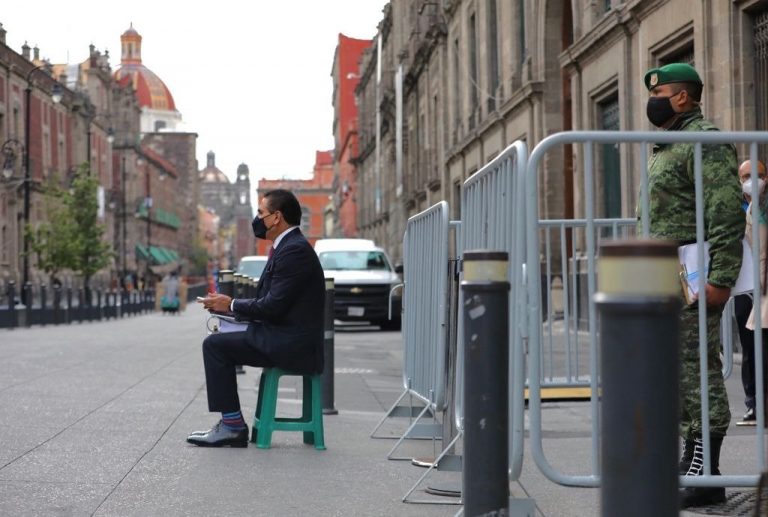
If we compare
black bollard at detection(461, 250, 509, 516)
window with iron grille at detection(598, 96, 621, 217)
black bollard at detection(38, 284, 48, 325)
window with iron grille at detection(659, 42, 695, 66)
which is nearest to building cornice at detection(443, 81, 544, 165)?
window with iron grille at detection(598, 96, 621, 217)

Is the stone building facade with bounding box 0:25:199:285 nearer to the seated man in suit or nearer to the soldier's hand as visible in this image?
the seated man in suit

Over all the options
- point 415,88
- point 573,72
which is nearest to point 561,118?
point 573,72

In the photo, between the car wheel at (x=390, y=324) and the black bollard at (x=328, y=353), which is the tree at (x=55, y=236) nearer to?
the car wheel at (x=390, y=324)

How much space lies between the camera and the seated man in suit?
23.5 feet

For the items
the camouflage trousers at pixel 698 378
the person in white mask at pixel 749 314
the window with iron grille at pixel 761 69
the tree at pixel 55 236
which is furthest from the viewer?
the tree at pixel 55 236

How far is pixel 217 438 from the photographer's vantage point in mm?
7188

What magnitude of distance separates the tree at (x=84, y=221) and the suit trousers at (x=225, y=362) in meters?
48.1

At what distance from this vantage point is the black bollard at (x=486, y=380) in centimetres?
374

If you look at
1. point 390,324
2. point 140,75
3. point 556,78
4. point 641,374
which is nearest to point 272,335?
point 641,374

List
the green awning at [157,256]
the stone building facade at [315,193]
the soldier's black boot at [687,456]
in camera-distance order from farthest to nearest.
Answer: the stone building facade at [315,193] → the green awning at [157,256] → the soldier's black boot at [687,456]

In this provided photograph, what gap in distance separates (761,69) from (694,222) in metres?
8.80

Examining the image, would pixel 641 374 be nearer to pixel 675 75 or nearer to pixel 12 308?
pixel 675 75

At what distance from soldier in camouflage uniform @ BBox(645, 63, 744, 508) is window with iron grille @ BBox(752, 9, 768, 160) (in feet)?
27.0

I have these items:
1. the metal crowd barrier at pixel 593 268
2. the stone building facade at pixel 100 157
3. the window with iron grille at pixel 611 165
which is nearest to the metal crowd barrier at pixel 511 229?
the metal crowd barrier at pixel 593 268
